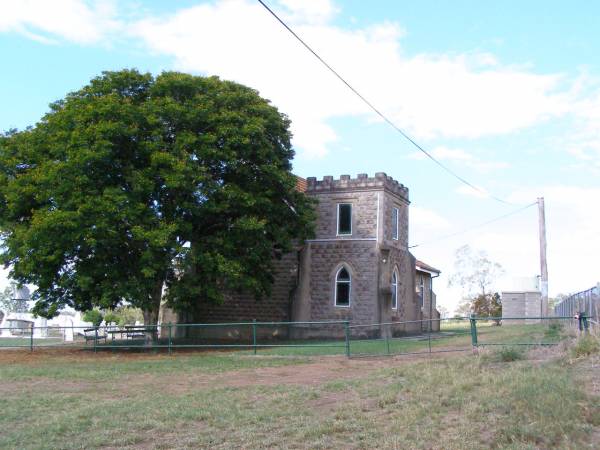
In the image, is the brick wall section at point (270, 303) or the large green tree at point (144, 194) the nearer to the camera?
the large green tree at point (144, 194)

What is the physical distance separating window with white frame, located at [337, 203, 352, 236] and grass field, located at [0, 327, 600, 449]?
1655 cm

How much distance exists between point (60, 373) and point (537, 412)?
14170 millimetres

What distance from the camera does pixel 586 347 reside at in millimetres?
13320

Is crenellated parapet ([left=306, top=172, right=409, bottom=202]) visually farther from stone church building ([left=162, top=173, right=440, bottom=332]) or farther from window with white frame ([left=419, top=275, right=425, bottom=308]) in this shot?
window with white frame ([left=419, top=275, right=425, bottom=308])

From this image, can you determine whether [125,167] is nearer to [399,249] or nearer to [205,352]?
[205,352]

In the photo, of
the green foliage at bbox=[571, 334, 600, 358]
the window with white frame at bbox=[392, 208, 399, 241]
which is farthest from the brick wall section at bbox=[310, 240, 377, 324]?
the green foliage at bbox=[571, 334, 600, 358]

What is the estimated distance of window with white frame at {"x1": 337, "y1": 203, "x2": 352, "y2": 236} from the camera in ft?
112

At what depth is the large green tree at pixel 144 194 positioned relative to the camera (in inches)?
955

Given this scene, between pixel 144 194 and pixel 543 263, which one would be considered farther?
pixel 543 263

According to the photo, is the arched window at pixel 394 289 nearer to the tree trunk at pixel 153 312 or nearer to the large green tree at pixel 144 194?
the large green tree at pixel 144 194

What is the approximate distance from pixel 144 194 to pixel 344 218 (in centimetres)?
1216

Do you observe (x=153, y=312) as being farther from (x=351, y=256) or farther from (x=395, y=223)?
(x=395, y=223)

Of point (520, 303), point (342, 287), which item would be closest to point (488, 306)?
point (520, 303)

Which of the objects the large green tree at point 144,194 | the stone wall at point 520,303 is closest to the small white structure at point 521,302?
the stone wall at point 520,303
